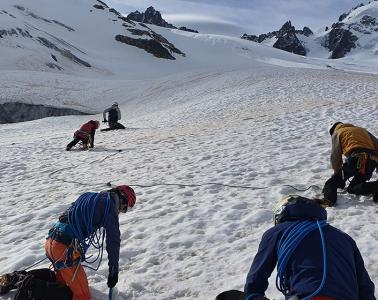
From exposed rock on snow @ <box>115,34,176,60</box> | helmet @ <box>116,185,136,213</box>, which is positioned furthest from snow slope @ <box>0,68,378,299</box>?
exposed rock on snow @ <box>115,34,176,60</box>

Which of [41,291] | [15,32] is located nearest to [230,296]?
[41,291]

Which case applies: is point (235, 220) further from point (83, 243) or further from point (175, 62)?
point (175, 62)

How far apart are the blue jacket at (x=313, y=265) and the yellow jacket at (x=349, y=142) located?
4.87m

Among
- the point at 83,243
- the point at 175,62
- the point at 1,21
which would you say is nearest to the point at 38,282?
the point at 83,243

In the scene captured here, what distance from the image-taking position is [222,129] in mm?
17734

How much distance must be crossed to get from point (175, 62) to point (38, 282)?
81217 mm

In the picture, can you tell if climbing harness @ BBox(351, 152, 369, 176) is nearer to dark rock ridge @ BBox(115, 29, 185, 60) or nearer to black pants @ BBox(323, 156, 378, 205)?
black pants @ BBox(323, 156, 378, 205)

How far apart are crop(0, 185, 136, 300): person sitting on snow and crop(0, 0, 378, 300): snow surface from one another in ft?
1.30

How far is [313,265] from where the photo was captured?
3.75 m

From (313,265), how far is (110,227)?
2.59m

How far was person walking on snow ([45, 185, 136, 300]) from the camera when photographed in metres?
5.75

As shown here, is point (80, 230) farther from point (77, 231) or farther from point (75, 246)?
point (75, 246)

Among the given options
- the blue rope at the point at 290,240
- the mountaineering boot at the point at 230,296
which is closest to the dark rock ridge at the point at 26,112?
the mountaineering boot at the point at 230,296

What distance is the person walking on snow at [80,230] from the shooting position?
575cm
